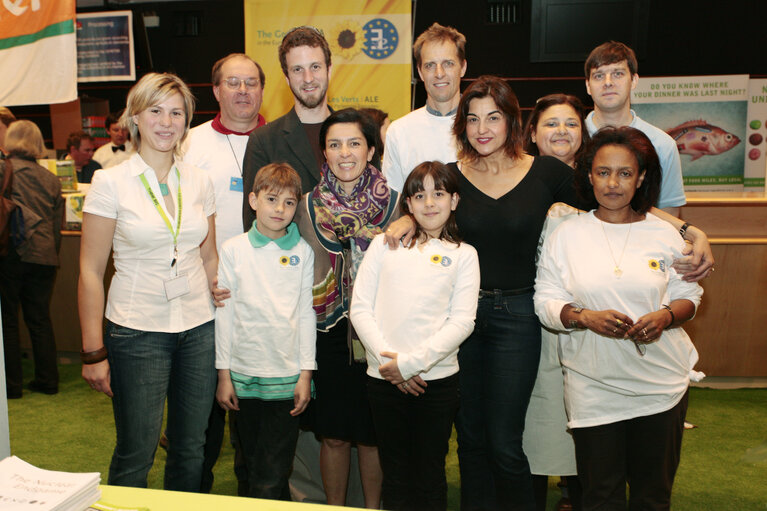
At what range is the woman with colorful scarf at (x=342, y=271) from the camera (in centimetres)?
236

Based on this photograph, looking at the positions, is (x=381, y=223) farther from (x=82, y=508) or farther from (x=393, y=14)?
(x=393, y=14)

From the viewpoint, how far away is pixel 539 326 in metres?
2.34

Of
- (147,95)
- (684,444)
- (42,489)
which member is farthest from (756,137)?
(42,489)

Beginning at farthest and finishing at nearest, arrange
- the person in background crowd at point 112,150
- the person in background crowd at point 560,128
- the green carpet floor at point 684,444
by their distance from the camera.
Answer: the person in background crowd at point 112,150 → the green carpet floor at point 684,444 → the person in background crowd at point 560,128

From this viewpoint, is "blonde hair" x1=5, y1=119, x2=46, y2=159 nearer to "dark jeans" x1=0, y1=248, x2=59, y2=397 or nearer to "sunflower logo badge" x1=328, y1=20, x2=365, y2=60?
"dark jeans" x1=0, y1=248, x2=59, y2=397

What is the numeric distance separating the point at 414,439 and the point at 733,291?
3.22m

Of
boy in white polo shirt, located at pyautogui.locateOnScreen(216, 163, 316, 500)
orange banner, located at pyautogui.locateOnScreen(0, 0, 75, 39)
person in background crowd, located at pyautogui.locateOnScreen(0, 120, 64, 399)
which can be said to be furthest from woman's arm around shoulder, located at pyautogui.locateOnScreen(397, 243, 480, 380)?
person in background crowd, located at pyautogui.locateOnScreen(0, 120, 64, 399)

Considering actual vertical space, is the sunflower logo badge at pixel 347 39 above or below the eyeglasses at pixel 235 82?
above

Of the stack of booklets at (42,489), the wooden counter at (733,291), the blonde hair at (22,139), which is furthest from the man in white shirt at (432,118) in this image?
the blonde hair at (22,139)

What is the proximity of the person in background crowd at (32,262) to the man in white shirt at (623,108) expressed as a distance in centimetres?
366

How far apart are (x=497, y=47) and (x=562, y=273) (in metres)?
6.02

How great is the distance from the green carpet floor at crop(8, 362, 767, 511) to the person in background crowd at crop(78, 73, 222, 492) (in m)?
1.09

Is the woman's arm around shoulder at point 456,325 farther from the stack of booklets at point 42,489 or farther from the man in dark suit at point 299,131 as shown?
the stack of booklets at point 42,489

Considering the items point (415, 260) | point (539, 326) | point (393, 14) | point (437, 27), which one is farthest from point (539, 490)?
point (393, 14)
